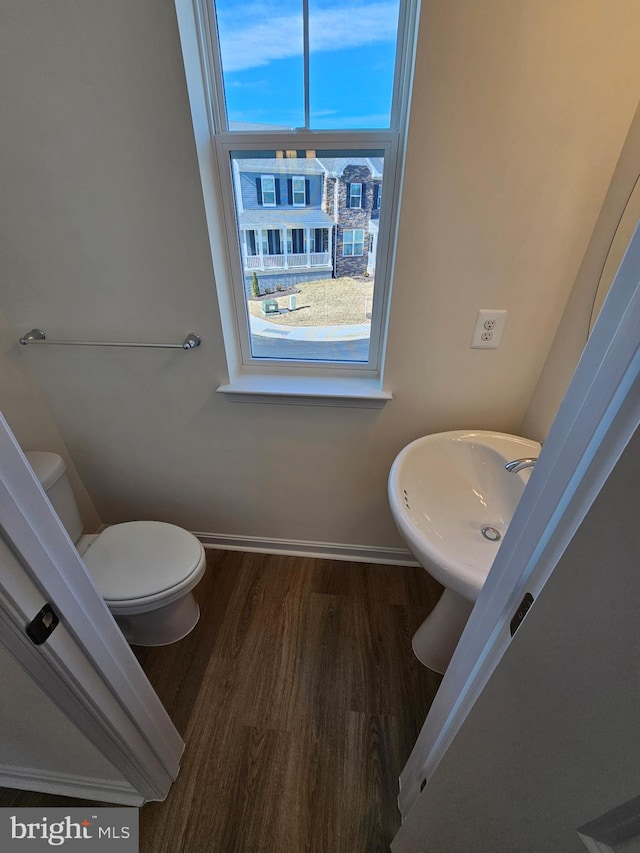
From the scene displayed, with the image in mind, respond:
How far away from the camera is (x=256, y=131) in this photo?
106 cm

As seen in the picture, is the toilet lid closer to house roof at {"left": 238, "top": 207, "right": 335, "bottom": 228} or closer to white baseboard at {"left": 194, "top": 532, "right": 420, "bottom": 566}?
white baseboard at {"left": 194, "top": 532, "right": 420, "bottom": 566}

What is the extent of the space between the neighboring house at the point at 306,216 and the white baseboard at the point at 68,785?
1.59 m

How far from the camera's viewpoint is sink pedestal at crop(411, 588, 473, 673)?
120 cm

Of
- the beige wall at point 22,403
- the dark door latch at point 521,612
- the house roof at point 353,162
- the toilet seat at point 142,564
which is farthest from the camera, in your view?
the beige wall at point 22,403

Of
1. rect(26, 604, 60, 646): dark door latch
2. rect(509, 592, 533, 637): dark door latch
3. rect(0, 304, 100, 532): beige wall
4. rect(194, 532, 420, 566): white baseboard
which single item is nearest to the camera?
rect(509, 592, 533, 637): dark door latch

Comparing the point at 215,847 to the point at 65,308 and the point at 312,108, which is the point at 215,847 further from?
the point at 312,108

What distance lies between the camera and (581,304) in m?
1.02

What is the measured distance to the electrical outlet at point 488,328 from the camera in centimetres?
112

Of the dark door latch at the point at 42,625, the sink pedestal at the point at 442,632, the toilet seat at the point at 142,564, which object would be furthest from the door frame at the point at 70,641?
the sink pedestal at the point at 442,632

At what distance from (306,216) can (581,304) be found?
2.83ft

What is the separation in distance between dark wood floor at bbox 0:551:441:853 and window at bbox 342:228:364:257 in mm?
1355

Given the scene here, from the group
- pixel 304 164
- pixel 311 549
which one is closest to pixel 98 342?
pixel 304 164

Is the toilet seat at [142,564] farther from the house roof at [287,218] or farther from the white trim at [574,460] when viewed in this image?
the house roof at [287,218]

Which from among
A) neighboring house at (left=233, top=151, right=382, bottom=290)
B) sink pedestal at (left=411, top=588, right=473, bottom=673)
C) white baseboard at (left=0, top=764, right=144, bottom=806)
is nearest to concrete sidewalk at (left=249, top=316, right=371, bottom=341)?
neighboring house at (left=233, top=151, right=382, bottom=290)
